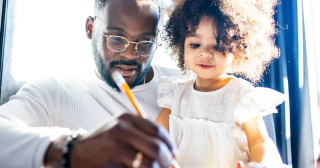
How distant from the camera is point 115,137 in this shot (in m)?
0.46

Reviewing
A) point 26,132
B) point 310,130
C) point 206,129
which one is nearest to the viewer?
point 26,132

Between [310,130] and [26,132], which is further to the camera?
[310,130]

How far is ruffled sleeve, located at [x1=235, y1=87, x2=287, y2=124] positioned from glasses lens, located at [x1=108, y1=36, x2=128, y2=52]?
0.46 m

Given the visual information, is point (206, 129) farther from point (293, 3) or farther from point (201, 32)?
point (293, 3)

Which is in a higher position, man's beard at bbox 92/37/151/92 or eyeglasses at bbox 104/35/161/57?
eyeglasses at bbox 104/35/161/57

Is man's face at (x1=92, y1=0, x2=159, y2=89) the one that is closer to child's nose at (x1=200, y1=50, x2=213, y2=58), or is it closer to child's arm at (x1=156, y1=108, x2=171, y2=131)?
child's arm at (x1=156, y1=108, x2=171, y2=131)

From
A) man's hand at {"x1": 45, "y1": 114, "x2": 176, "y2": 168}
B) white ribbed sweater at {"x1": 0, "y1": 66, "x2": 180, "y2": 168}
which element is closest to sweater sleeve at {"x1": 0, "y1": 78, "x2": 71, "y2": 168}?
white ribbed sweater at {"x1": 0, "y1": 66, "x2": 180, "y2": 168}

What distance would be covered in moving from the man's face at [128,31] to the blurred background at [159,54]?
107mm

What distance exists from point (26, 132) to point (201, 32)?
22.6 inches

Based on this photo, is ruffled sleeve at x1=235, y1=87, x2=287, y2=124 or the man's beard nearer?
ruffled sleeve at x1=235, y1=87, x2=287, y2=124

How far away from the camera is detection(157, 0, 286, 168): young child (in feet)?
2.78

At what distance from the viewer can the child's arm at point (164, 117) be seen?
988mm

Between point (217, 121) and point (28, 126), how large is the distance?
541 mm

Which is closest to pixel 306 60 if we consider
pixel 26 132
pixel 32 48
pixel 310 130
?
pixel 310 130
